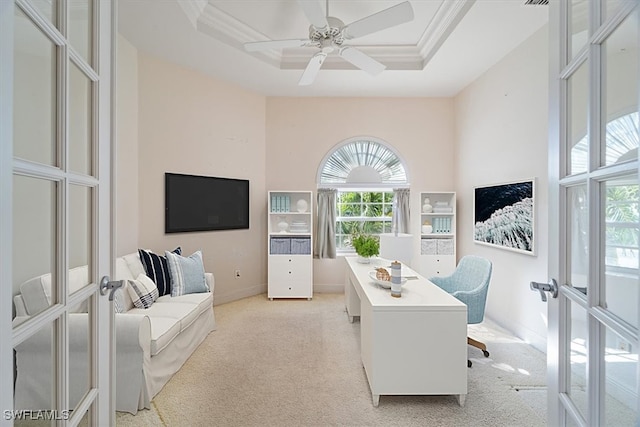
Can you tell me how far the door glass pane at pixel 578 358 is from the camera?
941 mm

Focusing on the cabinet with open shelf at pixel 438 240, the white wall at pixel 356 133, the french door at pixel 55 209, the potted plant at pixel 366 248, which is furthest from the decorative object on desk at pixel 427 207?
the french door at pixel 55 209

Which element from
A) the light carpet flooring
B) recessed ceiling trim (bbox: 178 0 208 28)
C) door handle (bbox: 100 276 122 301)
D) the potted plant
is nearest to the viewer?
door handle (bbox: 100 276 122 301)

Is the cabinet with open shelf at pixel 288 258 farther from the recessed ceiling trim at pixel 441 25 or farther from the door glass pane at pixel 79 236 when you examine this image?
the door glass pane at pixel 79 236

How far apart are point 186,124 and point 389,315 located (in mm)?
3392

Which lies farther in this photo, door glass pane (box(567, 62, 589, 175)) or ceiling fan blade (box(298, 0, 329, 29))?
ceiling fan blade (box(298, 0, 329, 29))

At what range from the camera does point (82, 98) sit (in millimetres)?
1023

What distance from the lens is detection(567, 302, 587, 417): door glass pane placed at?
94 centimetres

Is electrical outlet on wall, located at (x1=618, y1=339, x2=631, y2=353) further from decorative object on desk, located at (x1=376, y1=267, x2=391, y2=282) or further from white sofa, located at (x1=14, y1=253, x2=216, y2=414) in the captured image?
decorative object on desk, located at (x1=376, y1=267, x2=391, y2=282)

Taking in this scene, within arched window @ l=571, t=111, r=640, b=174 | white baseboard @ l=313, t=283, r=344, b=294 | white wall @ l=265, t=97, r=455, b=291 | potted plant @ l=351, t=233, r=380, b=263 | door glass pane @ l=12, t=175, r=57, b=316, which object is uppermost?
white wall @ l=265, t=97, r=455, b=291

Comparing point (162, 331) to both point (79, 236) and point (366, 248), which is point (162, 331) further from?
point (366, 248)

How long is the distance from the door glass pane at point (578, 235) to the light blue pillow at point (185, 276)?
3094mm

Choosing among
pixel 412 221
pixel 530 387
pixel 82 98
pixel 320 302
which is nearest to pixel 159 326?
pixel 82 98

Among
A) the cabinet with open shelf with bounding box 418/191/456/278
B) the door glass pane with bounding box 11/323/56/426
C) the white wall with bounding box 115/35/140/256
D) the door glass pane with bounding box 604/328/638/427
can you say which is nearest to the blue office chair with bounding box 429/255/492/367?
the cabinet with open shelf with bounding box 418/191/456/278

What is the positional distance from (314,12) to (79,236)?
7.02 feet
